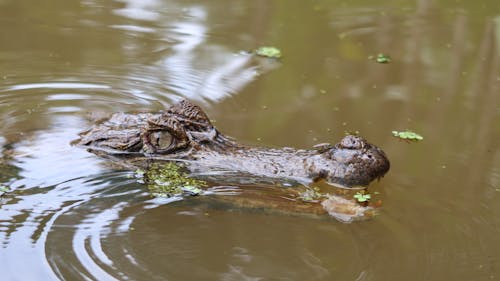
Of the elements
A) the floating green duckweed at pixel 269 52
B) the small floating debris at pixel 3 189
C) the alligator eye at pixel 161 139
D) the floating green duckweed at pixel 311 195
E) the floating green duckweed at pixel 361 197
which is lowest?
the floating green duckweed at pixel 361 197

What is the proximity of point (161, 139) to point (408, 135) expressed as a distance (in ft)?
7.26

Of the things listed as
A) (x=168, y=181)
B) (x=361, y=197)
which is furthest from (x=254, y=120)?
(x=361, y=197)

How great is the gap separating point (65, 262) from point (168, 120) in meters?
1.26

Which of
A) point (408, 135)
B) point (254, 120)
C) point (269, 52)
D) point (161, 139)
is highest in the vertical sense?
point (161, 139)

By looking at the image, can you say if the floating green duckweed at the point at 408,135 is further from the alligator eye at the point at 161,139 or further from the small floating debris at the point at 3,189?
the small floating debris at the point at 3,189

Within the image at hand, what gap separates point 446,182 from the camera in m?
5.26

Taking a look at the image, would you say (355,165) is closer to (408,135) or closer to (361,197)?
(361,197)

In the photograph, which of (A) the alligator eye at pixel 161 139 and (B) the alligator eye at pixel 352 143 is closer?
(B) the alligator eye at pixel 352 143

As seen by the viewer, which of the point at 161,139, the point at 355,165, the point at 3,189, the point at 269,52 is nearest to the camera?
the point at 355,165

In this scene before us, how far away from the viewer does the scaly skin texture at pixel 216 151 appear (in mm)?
4535

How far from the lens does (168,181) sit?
479cm

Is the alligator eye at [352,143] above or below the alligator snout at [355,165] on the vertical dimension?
above

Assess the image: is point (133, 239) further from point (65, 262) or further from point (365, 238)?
point (365, 238)

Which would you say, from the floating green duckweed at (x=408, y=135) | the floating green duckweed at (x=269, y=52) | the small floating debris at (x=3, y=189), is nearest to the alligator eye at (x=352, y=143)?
the floating green duckweed at (x=408, y=135)
